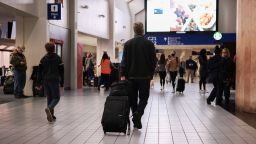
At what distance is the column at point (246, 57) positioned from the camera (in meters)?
10.7

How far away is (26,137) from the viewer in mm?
7133

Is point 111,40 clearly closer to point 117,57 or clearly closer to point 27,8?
point 117,57

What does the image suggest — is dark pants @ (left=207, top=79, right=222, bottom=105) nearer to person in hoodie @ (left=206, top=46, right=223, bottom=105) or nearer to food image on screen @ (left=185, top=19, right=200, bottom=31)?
person in hoodie @ (left=206, top=46, right=223, bottom=105)

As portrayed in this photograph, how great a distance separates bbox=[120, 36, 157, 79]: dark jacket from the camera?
7641mm

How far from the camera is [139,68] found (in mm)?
7633

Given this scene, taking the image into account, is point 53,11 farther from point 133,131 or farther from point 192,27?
point 192,27

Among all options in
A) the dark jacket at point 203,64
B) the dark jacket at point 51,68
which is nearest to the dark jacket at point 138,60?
the dark jacket at point 51,68

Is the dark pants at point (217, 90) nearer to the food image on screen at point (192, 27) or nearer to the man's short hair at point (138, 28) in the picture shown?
the man's short hair at point (138, 28)

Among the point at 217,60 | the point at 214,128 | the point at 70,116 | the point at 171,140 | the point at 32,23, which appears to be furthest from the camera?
the point at 32,23

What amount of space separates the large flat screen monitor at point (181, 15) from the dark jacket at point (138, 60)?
22.3 m

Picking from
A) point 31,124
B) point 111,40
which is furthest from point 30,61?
point 111,40

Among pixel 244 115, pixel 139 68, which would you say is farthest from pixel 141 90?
pixel 244 115

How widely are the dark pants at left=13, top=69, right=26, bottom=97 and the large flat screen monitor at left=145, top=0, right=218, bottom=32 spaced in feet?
53.7

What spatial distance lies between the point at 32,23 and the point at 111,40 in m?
12.4
